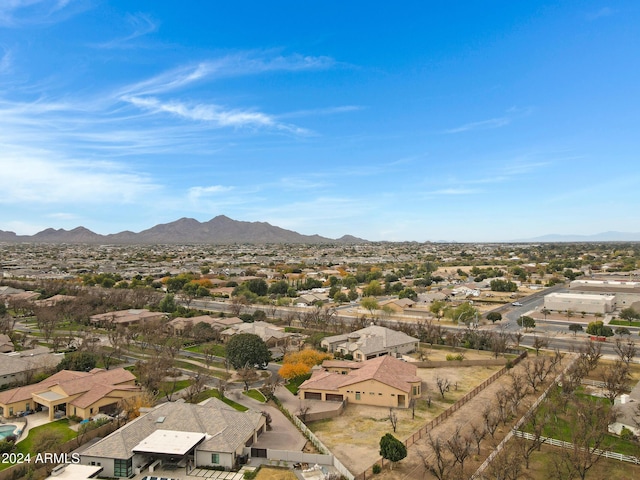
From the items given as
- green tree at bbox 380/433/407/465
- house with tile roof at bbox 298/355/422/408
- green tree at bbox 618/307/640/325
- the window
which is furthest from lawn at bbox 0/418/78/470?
green tree at bbox 618/307/640/325

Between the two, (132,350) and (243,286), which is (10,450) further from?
(243,286)

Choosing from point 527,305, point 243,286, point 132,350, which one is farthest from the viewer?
point 243,286

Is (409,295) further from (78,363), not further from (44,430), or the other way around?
(44,430)

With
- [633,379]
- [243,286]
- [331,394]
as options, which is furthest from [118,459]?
[243,286]

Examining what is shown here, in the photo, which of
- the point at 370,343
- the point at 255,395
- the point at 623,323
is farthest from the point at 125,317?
the point at 623,323

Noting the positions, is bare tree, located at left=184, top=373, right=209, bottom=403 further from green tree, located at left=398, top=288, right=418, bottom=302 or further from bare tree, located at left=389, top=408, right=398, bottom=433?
green tree, located at left=398, top=288, right=418, bottom=302

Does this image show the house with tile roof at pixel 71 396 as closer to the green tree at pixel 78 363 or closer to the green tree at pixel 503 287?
the green tree at pixel 78 363
